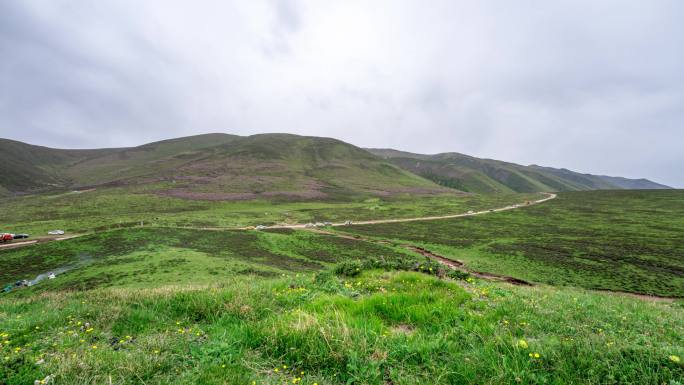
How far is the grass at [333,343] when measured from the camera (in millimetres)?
4266

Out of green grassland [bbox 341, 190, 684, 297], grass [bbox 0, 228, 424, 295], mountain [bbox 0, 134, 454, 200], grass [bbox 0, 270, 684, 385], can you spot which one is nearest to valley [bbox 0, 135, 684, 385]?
grass [bbox 0, 270, 684, 385]

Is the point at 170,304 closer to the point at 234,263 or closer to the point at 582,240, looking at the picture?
the point at 234,263

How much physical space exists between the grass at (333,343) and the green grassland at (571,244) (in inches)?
1195

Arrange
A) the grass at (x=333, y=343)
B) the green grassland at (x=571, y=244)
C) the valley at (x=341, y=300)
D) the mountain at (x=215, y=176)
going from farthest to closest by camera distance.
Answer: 1. the mountain at (x=215, y=176)
2. the green grassland at (x=571, y=244)
3. the valley at (x=341, y=300)
4. the grass at (x=333, y=343)

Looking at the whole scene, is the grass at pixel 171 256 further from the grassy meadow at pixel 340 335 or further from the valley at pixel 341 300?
the grassy meadow at pixel 340 335

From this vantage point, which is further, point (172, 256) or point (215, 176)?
point (215, 176)

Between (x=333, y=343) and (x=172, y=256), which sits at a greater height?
(x=333, y=343)

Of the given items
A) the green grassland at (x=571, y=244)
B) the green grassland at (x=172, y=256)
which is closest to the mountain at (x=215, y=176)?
the green grassland at (x=172, y=256)

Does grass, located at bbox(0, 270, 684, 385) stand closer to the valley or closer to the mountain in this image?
the valley

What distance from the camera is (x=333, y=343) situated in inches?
197

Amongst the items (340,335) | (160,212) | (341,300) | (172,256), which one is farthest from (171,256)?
(160,212)

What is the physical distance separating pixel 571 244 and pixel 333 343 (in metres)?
57.4

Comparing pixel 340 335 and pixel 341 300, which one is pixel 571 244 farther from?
pixel 340 335

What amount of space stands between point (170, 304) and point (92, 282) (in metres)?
20.9
